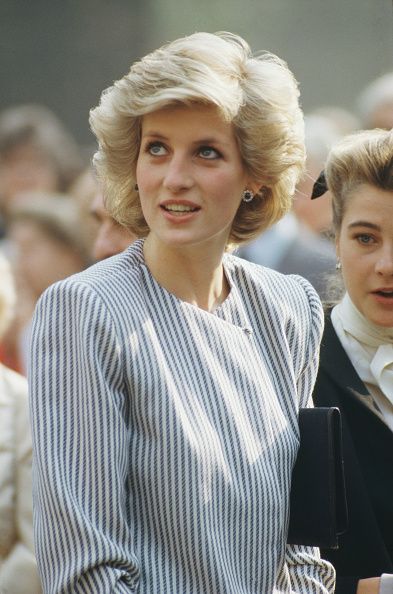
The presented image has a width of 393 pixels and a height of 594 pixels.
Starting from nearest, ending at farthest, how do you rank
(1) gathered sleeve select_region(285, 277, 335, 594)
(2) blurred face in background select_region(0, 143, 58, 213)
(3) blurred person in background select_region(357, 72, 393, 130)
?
(1) gathered sleeve select_region(285, 277, 335, 594)
(3) blurred person in background select_region(357, 72, 393, 130)
(2) blurred face in background select_region(0, 143, 58, 213)

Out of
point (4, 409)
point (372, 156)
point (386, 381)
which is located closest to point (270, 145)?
point (372, 156)

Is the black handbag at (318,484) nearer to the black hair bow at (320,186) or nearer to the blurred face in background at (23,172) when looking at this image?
the black hair bow at (320,186)

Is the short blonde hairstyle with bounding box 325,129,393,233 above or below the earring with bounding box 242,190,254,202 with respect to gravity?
above

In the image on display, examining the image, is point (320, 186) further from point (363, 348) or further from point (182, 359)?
point (182, 359)

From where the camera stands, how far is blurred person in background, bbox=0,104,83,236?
17.4 feet

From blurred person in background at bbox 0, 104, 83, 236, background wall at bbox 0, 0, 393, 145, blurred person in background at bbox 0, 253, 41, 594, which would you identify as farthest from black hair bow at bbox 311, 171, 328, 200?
blurred person in background at bbox 0, 104, 83, 236

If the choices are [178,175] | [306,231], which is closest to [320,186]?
[178,175]

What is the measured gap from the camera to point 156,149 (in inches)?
102

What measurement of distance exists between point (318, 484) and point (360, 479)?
0.32m

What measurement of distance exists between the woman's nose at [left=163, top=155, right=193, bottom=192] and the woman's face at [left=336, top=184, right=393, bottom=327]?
709 mm

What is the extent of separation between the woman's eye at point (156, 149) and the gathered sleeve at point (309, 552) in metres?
0.53

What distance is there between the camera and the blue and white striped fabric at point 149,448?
7.68 feet

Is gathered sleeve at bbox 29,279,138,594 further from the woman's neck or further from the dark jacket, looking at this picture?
the dark jacket

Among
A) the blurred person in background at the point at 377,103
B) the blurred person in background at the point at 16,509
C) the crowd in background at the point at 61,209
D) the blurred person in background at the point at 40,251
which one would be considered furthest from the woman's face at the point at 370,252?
the blurred person in background at the point at 40,251
